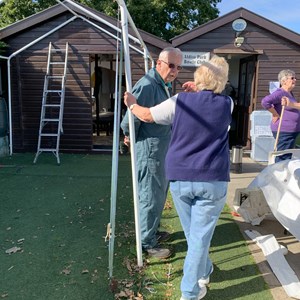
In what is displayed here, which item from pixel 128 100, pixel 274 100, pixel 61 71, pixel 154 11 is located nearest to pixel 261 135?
pixel 274 100

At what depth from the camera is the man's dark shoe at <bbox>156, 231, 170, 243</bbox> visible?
3131 millimetres

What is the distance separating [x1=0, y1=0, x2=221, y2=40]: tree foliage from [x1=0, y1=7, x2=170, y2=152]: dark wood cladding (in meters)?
8.76

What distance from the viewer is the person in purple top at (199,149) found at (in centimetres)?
191

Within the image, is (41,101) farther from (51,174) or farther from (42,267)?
(42,267)

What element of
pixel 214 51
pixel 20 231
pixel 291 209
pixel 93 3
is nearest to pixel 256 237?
pixel 291 209

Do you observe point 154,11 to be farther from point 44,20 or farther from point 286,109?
point 286,109

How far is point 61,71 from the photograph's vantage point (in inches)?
280

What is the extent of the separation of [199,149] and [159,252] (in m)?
1.29

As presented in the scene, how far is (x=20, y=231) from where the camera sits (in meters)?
3.41

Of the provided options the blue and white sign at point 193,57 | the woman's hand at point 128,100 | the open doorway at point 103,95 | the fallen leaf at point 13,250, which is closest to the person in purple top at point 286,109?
the woman's hand at point 128,100

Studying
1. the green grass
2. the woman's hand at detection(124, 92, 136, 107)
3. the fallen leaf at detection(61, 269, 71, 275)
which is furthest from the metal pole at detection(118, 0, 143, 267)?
the fallen leaf at detection(61, 269, 71, 275)

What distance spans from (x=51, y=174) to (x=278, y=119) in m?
3.72

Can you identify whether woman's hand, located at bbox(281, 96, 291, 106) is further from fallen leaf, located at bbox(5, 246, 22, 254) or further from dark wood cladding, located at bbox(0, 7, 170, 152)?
dark wood cladding, located at bbox(0, 7, 170, 152)

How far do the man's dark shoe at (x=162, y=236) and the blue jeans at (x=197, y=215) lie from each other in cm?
100
